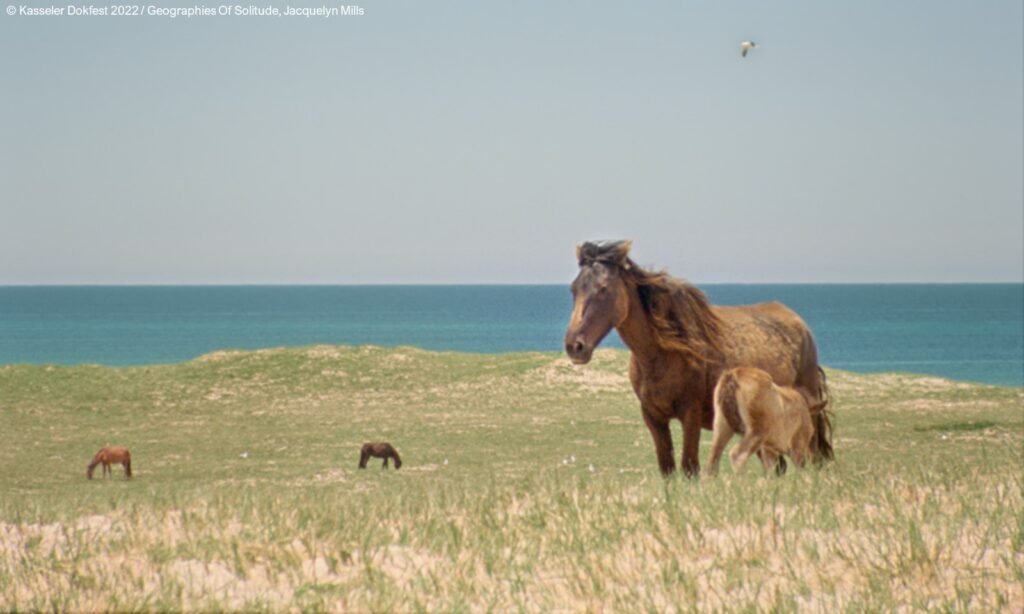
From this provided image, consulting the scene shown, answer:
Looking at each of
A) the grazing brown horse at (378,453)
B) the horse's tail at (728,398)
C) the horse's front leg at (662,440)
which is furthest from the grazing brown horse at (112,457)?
the horse's tail at (728,398)

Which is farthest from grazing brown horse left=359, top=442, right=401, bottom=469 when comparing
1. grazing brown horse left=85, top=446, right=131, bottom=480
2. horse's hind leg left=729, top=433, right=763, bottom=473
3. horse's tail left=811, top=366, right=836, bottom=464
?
horse's hind leg left=729, top=433, right=763, bottom=473

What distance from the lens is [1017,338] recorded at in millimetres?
132375

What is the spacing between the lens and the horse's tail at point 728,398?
9.14 m

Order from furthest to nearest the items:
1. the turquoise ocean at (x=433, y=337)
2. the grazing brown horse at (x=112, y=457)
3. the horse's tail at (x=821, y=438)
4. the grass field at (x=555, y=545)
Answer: the turquoise ocean at (x=433, y=337) → the grazing brown horse at (x=112, y=457) → the horse's tail at (x=821, y=438) → the grass field at (x=555, y=545)

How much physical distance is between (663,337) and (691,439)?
865mm

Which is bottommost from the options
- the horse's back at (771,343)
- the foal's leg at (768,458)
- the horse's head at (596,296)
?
the foal's leg at (768,458)

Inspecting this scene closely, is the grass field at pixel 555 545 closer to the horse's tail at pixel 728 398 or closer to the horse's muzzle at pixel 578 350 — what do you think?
the horse's tail at pixel 728 398

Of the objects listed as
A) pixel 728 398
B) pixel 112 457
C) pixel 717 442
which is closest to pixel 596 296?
pixel 728 398

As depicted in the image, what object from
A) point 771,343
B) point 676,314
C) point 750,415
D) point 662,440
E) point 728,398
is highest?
point 676,314

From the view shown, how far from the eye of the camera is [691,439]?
388 inches

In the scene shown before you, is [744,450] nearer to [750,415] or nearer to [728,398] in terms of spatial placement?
[750,415]

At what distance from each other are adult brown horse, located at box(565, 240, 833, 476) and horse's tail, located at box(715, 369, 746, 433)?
1.74ft

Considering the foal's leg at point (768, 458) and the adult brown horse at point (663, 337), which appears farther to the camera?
the foal's leg at point (768, 458)

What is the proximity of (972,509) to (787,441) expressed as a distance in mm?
1928
